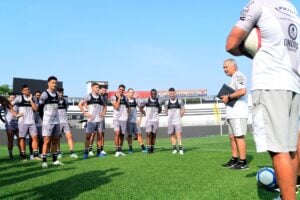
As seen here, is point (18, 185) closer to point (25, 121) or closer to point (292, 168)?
point (292, 168)

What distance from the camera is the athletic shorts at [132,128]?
16141 millimetres

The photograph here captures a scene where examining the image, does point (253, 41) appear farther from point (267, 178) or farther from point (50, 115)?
point (50, 115)

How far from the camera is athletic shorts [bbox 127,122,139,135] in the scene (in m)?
16.1

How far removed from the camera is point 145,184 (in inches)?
263

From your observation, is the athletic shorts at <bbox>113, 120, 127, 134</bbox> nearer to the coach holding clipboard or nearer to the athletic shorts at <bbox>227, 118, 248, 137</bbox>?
the coach holding clipboard

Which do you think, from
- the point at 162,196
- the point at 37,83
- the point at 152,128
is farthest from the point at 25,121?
the point at 37,83

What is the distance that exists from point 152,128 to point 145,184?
907 centimetres

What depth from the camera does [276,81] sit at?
11.5ft

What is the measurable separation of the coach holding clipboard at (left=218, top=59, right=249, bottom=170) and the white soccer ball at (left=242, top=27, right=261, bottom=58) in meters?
5.16

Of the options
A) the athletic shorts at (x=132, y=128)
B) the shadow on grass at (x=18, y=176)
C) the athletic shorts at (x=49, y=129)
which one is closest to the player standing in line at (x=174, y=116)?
the athletic shorts at (x=132, y=128)

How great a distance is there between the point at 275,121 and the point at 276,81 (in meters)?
0.39

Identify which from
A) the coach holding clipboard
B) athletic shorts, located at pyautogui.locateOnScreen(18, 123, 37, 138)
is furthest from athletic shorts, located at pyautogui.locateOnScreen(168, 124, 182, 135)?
the coach holding clipboard

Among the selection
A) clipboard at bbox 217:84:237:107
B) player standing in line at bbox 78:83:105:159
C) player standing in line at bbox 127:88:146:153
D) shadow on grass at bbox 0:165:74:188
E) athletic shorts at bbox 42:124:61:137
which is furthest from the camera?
player standing in line at bbox 127:88:146:153

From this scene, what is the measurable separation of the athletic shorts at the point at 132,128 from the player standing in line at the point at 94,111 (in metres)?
1.82
